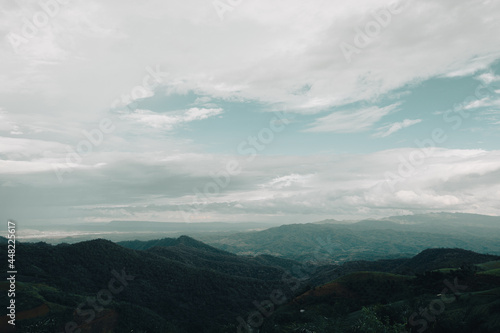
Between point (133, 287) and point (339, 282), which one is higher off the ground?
point (339, 282)

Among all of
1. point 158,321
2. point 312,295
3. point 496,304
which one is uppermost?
point 496,304

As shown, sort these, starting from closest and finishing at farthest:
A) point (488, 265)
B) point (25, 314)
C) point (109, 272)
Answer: point (25, 314) < point (488, 265) < point (109, 272)

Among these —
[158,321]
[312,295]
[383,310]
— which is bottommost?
[158,321]

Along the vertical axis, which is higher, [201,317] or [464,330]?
[464,330]

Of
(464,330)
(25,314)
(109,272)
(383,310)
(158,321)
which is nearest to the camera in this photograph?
(464,330)

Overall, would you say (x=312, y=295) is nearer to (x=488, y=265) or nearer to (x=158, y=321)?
(x=158, y=321)

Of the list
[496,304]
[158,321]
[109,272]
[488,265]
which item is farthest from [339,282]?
[109,272]

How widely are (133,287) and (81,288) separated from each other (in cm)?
2862

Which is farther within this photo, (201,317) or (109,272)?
(109,272)

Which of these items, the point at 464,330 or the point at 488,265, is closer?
the point at 464,330

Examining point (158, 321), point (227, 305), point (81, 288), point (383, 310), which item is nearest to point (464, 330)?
point (383, 310)

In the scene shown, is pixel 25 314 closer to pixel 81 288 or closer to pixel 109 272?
pixel 81 288

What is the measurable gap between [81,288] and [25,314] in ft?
205

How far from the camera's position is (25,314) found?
96.4 meters
